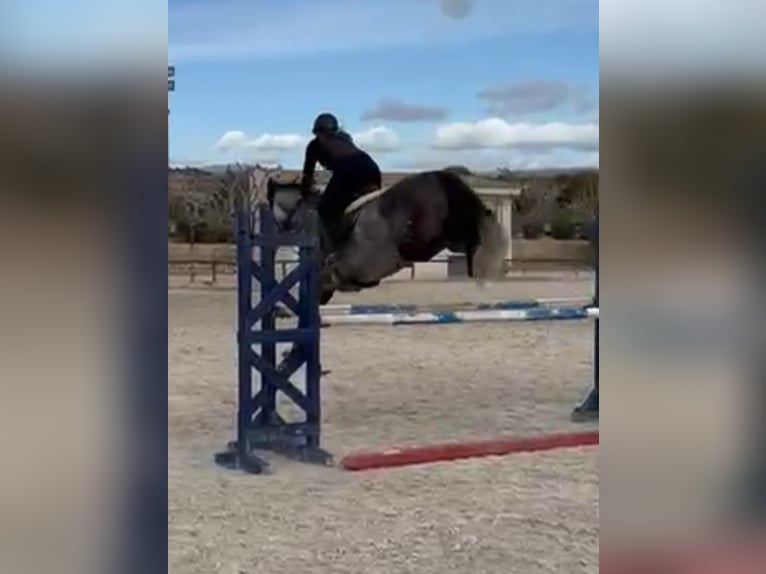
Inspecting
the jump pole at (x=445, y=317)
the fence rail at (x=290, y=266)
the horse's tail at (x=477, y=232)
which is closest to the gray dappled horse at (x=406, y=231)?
the horse's tail at (x=477, y=232)

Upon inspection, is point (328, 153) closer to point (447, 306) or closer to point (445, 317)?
point (447, 306)

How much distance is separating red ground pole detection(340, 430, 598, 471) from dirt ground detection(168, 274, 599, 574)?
51 millimetres

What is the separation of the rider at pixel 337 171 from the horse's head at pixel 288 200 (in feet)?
0.10

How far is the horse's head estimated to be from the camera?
3502 mm

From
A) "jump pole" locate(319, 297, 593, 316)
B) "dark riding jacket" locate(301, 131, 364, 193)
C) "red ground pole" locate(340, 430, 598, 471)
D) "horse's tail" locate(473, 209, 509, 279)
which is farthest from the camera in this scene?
"horse's tail" locate(473, 209, 509, 279)

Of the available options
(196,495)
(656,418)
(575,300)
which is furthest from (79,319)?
(575,300)

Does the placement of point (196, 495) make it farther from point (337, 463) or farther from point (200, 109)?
point (200, 109)

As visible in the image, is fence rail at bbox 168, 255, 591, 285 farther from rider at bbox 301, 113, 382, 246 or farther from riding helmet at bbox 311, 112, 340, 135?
riding helmet at bbox 311, 112, 340, 135

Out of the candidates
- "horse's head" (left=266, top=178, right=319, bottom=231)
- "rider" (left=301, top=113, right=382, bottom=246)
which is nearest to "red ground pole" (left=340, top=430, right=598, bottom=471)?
"horse's head" (left=266, top=178, right=319, bottom=231)

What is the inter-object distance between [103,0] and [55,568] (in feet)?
0.89

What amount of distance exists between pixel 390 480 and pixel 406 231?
205cm

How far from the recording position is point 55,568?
1.61 feet

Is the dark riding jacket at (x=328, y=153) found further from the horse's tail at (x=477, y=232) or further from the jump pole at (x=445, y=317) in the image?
the jump pole at (x=445, y=317)

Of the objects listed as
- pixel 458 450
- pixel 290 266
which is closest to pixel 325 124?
pixel 290 266
